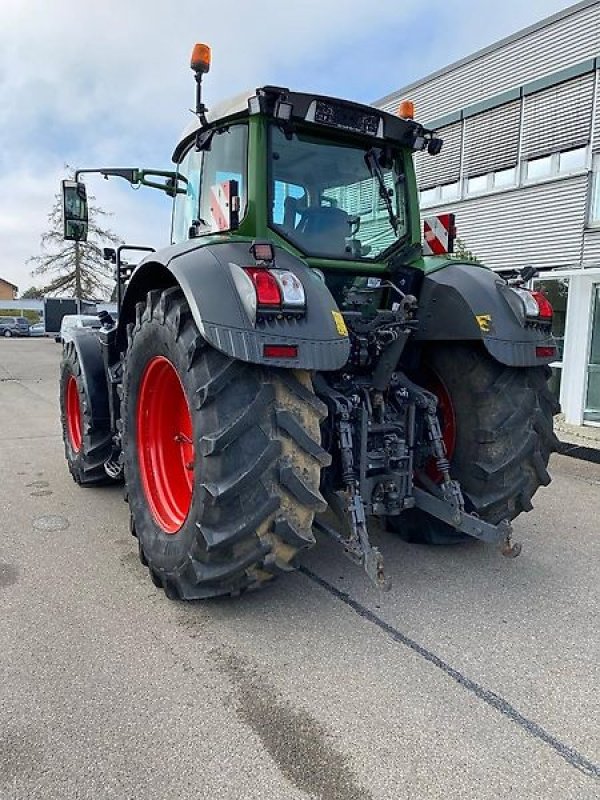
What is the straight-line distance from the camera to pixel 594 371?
9.04 m

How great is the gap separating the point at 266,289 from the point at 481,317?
135 centimetres

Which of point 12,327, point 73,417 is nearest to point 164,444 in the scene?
point 73,417

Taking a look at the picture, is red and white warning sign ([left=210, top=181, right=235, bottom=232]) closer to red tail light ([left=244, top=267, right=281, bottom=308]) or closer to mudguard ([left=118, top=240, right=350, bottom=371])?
mudguard ([left=118, top=240, right=350, bottom=371])

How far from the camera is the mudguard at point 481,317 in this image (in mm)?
3311

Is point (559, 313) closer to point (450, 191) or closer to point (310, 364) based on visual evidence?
point (450, 191)

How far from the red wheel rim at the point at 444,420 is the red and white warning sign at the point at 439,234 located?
884 mm

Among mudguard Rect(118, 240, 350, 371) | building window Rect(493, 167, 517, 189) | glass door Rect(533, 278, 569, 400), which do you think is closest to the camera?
mudguard Rect(118, 240, 350, 371)

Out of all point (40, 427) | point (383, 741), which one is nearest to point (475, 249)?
point (40, 427)

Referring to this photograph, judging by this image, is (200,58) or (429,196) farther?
(429,196)

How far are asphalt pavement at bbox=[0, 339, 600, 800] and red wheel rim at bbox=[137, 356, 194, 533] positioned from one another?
47 centimetres

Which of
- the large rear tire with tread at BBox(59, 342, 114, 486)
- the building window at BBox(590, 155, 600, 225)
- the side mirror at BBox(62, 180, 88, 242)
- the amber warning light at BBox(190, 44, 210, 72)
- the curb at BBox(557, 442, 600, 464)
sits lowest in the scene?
the curb at BBox(557, 442, 600, 464)

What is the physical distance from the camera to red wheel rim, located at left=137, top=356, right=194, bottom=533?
138 inches

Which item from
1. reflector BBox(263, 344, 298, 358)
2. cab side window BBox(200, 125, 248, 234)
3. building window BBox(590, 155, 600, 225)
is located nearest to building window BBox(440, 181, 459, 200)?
building window BBox(590, 155, 600, 225)

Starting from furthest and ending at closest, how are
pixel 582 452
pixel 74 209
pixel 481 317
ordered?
pixel 582 452, pixel 74 209, pixel 481 317
